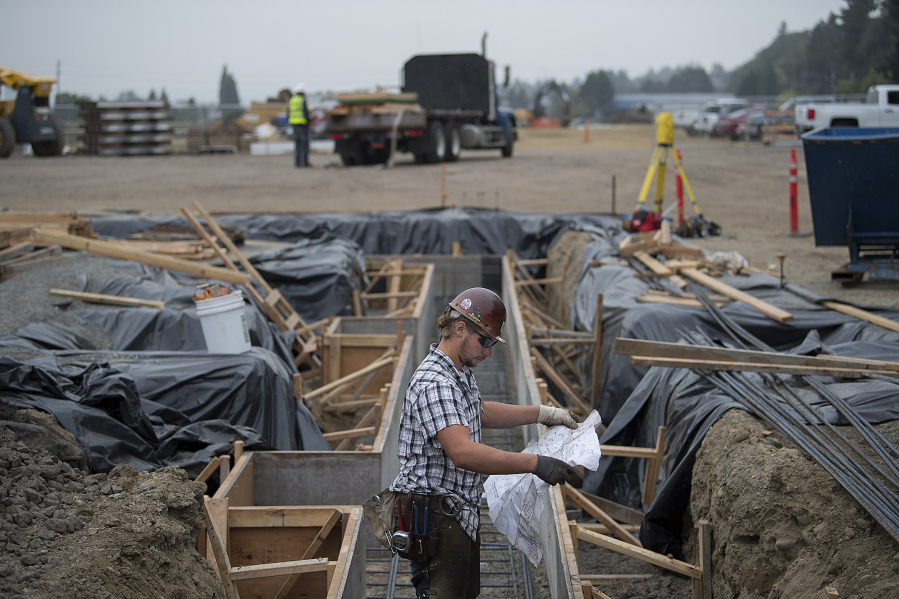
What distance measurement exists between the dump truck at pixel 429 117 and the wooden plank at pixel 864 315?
1585cm

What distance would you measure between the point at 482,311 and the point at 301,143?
67.5 feet

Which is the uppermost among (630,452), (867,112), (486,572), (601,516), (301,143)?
(867,112)

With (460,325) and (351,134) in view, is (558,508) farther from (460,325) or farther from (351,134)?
(351,134)

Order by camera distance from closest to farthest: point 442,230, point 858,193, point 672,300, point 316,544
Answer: point 316,544 → point 672,300 → point 858,193 → point 442,230

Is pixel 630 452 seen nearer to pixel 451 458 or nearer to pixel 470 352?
pixel 470 352

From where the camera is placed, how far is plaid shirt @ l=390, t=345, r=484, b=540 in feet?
9.71

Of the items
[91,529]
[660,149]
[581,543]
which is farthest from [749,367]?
[660,149]

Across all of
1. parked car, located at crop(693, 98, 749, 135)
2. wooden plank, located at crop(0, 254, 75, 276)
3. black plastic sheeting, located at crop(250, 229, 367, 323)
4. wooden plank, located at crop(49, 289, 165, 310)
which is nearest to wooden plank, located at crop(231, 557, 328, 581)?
wooden plank, located at crop(49, 289, 165, 310)

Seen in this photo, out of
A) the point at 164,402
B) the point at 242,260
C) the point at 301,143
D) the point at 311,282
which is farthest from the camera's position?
the point at 301,143

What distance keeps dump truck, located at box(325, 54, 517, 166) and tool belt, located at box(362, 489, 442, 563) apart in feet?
61.4

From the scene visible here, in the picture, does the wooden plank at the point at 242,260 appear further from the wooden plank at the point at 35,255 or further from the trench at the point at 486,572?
the trench at the point at 486,572

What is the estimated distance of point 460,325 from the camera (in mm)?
A: 3104

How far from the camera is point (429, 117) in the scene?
23109 mm

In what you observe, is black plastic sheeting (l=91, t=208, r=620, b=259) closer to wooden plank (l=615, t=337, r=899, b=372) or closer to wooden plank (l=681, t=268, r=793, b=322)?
wooden plank (l=681, t=268, r=793, b=322)
